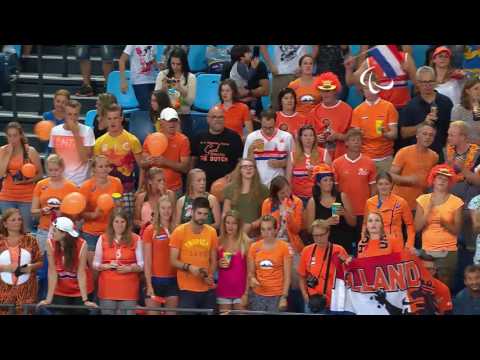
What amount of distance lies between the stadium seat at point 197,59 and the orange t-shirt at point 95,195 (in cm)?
252

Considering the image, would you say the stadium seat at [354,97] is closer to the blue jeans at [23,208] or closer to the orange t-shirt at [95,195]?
the orange t-shirt at [95,195]

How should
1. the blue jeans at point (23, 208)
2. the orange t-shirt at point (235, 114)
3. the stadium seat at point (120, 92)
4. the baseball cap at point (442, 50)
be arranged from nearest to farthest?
the blue jeans at point (23, 208) → the baseball cap at point (442, 50) → the orange t-shirt at point (235, 114) → the stadium seat at point (120, 92)

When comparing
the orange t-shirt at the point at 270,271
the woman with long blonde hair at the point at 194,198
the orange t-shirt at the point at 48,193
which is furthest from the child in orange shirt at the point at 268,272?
the orange t-shirt at the point at 48,193

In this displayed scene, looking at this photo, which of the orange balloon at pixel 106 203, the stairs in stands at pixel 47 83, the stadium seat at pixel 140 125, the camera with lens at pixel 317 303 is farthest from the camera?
the stairs in stands at pixel 47 83

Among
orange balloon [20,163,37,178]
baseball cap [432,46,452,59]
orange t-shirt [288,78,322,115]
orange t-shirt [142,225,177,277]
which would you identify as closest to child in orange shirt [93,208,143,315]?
orange t-shirt [142,225,177,277]

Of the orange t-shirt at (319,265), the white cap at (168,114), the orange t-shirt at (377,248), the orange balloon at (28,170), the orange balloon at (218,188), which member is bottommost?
the orange t-shirt at (319,265)

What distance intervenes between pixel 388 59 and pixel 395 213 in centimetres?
196

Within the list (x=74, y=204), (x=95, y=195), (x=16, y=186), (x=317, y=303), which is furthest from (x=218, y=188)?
(x=16, y=186)

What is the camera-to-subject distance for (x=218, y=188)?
453 inches

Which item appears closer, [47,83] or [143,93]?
[143,93]

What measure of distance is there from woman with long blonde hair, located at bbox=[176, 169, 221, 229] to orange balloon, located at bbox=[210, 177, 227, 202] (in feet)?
0.60

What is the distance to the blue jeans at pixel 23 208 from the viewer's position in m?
11.8

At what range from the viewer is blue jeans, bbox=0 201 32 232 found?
1177 centimetres

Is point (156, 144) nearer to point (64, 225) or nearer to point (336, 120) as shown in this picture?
point (64, 225)
